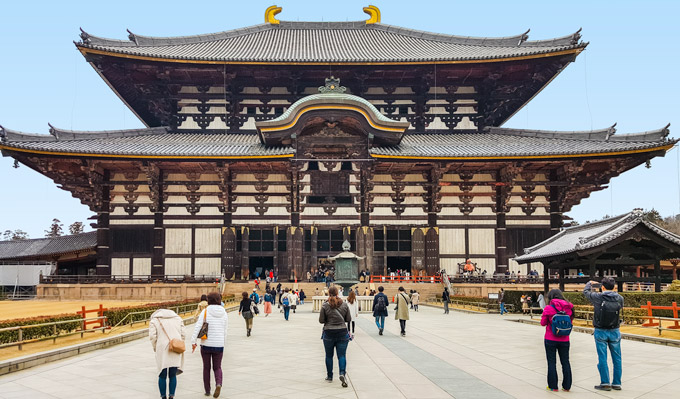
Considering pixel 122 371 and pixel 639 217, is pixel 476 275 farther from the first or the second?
pixel 122 371

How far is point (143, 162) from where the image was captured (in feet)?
109

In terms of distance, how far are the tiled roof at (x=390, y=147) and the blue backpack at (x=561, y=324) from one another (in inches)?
941

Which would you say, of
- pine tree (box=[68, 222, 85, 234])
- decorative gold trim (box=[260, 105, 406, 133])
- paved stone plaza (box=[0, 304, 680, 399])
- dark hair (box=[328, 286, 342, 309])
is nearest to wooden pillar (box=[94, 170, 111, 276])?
decorative gold trim (box=[260, 105, 406, 133])

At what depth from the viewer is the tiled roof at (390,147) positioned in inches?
1275

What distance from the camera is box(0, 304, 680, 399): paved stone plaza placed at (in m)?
9.40

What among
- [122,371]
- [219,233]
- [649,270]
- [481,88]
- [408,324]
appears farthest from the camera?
[649,270]

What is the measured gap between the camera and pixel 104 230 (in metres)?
34.8

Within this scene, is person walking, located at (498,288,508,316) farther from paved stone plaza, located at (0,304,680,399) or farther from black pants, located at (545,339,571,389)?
black pants, located at (545,339,571,389)

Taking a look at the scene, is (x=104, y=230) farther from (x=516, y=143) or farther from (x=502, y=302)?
(x=516, y=143)

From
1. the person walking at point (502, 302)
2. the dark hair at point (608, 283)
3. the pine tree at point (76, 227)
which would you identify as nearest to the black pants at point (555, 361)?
the dark hair at point (608, 283)

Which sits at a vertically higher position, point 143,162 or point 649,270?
point 143,162

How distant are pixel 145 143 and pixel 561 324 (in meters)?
30.9

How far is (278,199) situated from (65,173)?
13.2 meters

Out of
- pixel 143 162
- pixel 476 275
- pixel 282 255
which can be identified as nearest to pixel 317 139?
pixel 282 255
